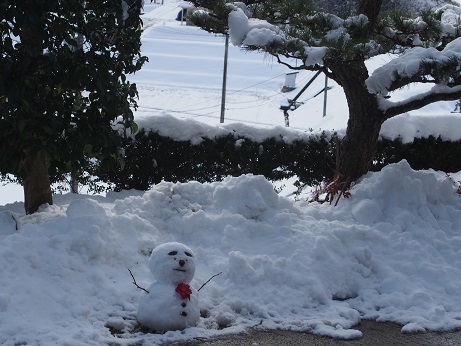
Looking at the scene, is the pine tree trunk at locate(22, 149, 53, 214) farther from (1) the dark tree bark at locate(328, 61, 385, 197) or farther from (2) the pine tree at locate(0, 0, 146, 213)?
(1) the dark tree bark at locate(328, 61, 385, 197)

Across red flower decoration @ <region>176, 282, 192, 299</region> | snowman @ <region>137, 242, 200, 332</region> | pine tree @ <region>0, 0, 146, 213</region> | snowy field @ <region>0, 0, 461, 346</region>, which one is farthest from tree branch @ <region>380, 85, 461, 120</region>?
red flower decoration @ <region>176, 282, 192, 299</region>

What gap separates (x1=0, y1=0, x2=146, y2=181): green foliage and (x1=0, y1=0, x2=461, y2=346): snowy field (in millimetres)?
519

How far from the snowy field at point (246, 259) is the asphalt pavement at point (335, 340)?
7 centimetres

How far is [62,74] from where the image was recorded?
4.79 meters

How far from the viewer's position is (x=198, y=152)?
725cm

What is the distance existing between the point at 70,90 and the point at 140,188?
6.93 feet

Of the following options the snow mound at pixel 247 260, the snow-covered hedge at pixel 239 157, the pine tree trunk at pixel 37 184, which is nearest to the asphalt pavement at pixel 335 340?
the snow mound at pixel 247 260

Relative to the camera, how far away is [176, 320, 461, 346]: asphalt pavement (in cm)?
381

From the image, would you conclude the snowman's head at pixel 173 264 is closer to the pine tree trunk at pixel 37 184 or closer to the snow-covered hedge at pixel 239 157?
the pine tree trunk at pixel 37 184

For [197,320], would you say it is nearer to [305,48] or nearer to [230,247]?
[230,247]

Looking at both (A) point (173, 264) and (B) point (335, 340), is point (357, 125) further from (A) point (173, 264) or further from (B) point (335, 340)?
(A) point (173, 264)

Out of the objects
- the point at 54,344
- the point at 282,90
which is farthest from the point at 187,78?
the point at 54,344

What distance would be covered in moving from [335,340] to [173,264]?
1.16m

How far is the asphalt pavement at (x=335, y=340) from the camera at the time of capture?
3814 millimetres
